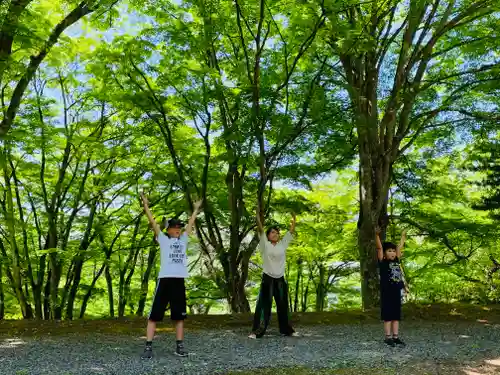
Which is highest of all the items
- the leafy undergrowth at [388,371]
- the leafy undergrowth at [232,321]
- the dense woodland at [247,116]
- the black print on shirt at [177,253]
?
the dense woodland at [247,116]

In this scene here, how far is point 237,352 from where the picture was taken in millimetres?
5750

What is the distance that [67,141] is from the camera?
1224cm

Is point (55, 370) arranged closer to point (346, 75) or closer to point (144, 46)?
point (144, 46)

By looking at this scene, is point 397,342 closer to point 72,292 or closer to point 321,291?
point 72,292

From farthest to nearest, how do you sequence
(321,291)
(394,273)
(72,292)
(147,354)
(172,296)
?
(321,291) → (72,292) → (394,273) → (172,296) → (147,354)

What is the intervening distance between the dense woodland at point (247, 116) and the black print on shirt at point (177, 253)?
2.85 m

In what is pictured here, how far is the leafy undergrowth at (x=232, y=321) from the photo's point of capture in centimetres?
718

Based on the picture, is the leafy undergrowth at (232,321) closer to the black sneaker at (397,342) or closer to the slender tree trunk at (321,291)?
the black sneaker at (397,342)

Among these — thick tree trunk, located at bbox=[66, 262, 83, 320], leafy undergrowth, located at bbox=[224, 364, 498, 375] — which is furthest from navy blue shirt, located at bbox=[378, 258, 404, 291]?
thick tree trunk, located at bbox=[66, 262, 83, 320]

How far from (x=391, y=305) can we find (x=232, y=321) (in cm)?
299

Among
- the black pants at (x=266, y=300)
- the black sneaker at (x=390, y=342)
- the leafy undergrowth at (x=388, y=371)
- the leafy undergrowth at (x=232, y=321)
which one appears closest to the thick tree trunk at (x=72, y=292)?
the leafy undergrowth at (x=232, y=321)

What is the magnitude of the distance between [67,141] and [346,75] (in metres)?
7.48

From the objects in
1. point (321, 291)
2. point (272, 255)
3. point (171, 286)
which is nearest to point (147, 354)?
point (171, 286)

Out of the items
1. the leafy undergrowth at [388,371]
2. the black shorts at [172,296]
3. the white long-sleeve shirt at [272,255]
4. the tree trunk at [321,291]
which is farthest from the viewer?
the tree trunk at [321,291]
